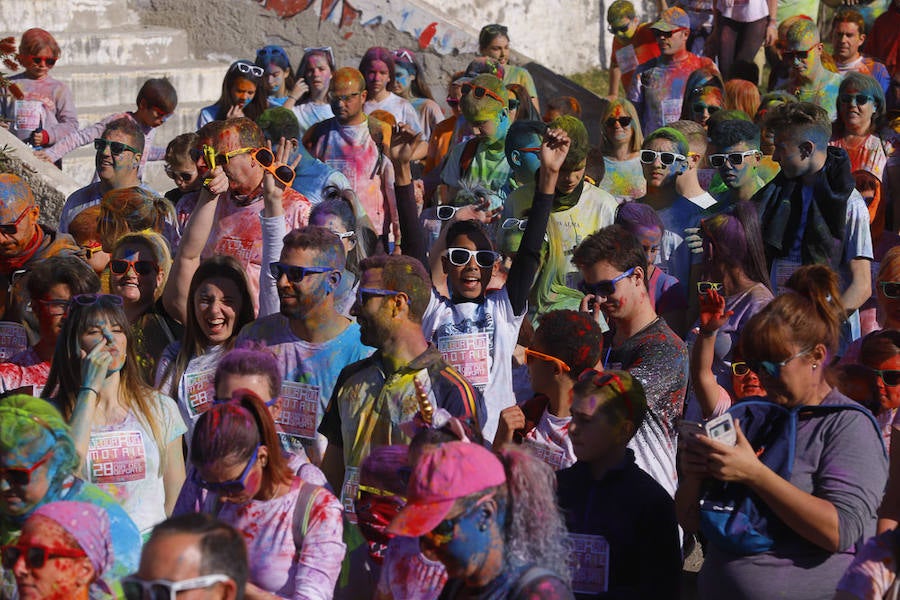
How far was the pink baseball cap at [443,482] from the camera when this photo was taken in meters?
3.20

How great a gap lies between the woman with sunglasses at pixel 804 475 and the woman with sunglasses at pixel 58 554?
1.65 metres

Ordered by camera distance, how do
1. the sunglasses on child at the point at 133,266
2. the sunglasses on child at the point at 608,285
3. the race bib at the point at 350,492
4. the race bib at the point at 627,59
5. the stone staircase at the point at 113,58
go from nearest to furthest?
the race bib at the point at 350,492 → the sunglasses on child at the point at 608,285 → the sunglasses on child at the point at 133,266 → the race bib at the point at 627,59 → the stone staircase at the point at 113,58

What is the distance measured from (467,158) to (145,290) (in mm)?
2868

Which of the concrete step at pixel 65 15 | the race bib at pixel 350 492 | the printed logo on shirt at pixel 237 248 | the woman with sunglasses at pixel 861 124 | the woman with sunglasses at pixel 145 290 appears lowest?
the race bib at pixel 350 492

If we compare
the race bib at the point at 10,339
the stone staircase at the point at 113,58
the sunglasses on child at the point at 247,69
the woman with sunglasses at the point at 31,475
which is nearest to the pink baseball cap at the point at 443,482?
the woman with sunglasses at the point at 31,475

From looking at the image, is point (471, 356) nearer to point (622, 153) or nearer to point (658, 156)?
point (658, 156)

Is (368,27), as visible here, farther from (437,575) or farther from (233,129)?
(437,575)

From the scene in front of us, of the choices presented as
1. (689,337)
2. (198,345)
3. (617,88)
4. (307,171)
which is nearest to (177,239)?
(307,171)

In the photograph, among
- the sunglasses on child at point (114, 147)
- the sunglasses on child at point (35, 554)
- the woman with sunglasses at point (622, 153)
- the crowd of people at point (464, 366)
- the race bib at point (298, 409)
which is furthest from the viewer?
the woman with sunglasses at point (622, 153)

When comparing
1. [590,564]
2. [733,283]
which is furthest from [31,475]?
[733,283]

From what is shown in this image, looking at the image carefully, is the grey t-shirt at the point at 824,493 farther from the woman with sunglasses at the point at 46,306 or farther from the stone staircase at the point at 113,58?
the stone staircase at the point at 113,58

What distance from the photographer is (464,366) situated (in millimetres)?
5566

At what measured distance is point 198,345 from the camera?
5.72 metres

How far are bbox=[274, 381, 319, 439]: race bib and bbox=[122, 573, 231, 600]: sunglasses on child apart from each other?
1945 millimetres
